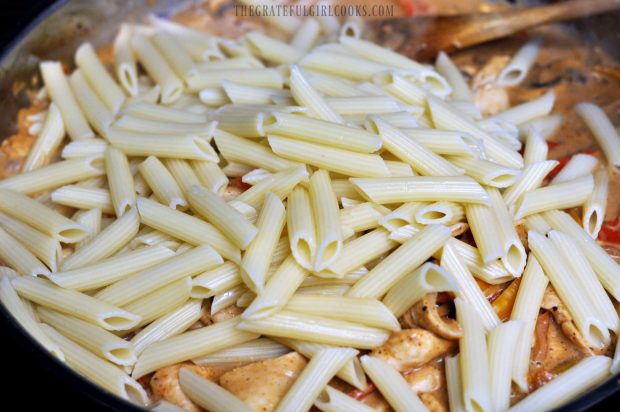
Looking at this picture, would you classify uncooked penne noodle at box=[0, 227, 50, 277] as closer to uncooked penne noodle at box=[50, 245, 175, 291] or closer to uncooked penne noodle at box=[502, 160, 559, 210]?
uncooked penne noodle at box=[50, 245, 175, 291]

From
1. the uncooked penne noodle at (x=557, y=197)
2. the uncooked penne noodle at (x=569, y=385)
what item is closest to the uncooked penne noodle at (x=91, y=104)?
the uncooked penne noodle at (x=557, y=197)

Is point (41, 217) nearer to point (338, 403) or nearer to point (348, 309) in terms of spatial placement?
point (348, 309)

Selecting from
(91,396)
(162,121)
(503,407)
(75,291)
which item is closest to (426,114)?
(162,121)

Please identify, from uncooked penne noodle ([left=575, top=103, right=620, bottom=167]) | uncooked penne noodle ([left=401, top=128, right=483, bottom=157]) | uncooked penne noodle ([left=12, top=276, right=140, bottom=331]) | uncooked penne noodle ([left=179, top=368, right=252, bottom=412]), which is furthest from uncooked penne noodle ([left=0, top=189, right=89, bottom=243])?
uncooked penne noodle ([left=575, top=103, right=620, bottom=167])

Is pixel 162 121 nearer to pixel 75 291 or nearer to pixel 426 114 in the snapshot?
pixel 75 291

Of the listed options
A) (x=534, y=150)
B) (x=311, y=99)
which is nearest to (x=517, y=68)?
(x=534, y=150)

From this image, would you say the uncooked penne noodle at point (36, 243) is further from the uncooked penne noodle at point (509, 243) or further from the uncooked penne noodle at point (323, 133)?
the uncooked penne noodle at point (509, 243)
